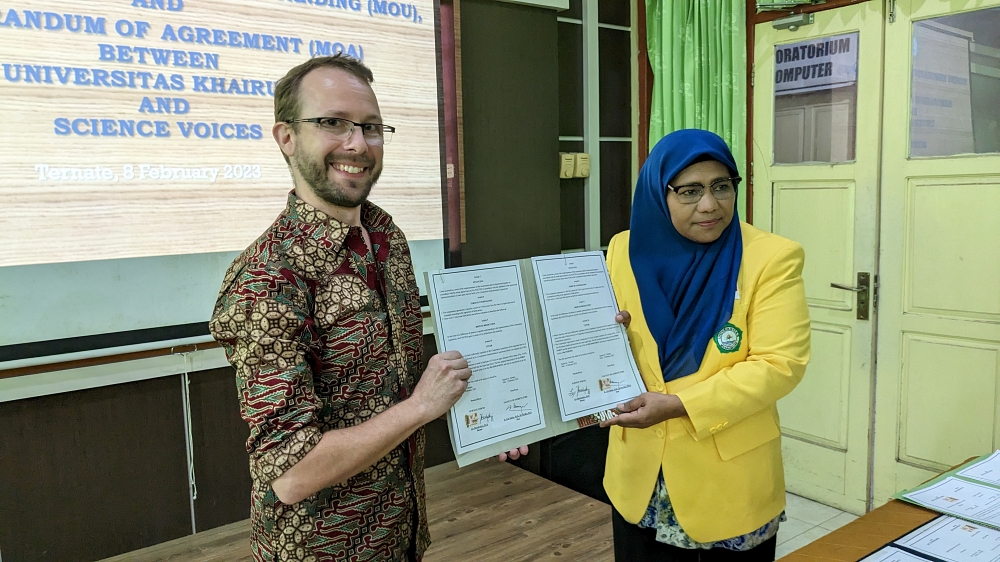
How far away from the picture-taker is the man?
1002 mm

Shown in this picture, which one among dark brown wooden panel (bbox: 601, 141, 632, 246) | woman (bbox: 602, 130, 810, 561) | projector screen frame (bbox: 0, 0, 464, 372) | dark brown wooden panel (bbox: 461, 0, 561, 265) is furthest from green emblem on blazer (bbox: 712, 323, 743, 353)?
dark brown wooden panel (bbox: 601, 141, 632, 246)

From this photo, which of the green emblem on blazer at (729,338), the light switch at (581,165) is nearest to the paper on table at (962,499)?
the green emblem on blazer at (729,338)

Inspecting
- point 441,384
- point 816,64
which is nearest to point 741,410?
point 441,384

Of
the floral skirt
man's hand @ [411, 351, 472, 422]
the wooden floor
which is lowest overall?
the wooden floor

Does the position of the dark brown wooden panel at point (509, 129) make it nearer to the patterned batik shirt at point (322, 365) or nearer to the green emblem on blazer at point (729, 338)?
the green emblem on blazer at point (729, 338)

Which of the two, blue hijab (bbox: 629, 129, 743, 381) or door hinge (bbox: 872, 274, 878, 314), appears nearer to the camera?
blue hijab (bbox: 629, 129, 743, 381)

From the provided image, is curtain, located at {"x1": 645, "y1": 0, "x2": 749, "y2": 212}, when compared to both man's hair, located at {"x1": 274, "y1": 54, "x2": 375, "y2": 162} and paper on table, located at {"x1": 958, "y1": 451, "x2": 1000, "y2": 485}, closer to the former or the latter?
paper on table, located at {"x1": 958, "y1": 451, "x2": 1000, "y2": 485}

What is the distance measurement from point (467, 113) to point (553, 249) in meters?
0.84

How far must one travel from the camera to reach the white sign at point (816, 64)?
2975 millimetres

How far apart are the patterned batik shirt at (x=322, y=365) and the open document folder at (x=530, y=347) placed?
4.0 inches

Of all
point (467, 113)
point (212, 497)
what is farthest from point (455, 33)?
point (212, 497)

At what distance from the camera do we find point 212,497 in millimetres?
2631

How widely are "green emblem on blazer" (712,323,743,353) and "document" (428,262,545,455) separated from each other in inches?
15.5

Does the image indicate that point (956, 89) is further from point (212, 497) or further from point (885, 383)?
point (212, 497)
